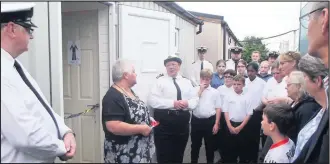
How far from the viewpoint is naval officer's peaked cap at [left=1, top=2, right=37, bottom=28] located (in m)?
0.97

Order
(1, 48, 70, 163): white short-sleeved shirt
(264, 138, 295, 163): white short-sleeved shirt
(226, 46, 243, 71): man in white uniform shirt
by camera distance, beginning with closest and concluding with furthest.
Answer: (1, 48, 70, 163): white short-sleeved shirt < (264, 138, 295, 163): white short-sleeved shirt < (226, 46, 243, 71): man in white uniform shirt

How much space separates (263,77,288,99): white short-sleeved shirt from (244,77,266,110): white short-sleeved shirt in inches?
2.6

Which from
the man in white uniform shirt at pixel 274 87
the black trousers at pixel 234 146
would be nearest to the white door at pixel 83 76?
the black trousers at pixel 234 146

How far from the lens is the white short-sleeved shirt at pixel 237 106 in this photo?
121 inches

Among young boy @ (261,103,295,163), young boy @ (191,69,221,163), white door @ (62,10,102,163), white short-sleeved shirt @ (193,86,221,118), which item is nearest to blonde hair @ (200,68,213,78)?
young boy @ (191,69,221,163)

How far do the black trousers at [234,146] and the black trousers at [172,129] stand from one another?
0.45 metres

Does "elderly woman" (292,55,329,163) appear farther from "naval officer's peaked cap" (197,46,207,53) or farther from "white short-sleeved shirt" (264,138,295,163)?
"naval officer's peaked cap" (197,46,207,53)

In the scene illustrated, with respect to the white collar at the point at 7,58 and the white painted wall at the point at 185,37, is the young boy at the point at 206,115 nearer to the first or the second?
the white painted wall at the point at 185,37

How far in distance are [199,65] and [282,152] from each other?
1.79 m

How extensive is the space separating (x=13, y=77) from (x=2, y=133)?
208mm

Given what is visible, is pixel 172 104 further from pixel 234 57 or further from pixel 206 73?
pixel 234 57

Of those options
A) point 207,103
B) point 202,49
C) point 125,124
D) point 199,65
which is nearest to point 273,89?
point 207,103

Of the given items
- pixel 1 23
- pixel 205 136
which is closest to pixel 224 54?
pixel 205 136

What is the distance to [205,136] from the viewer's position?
3.27m
